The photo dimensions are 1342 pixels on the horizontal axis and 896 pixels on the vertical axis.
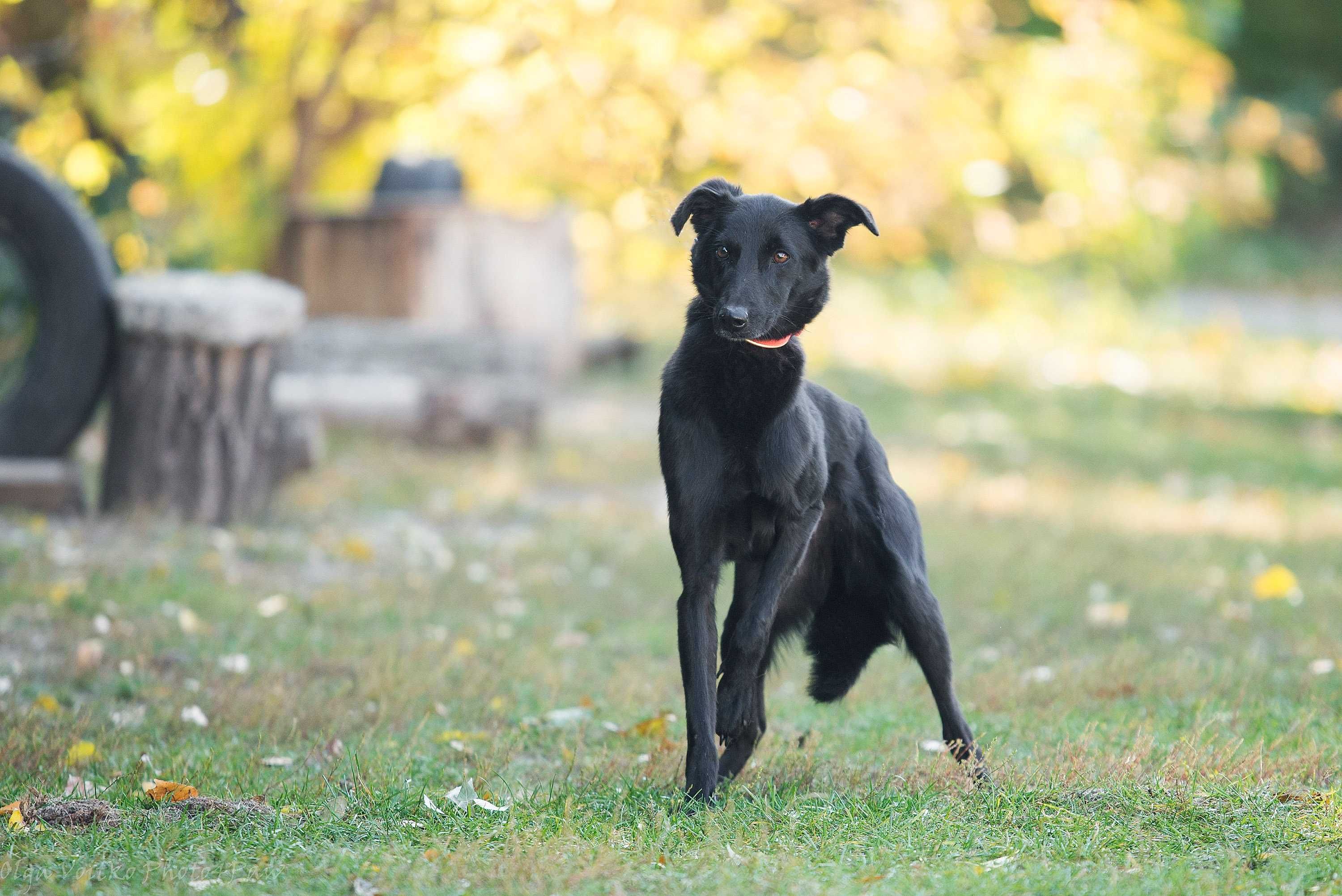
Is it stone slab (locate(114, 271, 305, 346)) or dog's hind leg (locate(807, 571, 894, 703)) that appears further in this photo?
stone slab (locate(114, 271, 305, 346))

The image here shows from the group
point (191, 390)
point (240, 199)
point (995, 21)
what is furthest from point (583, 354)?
point (191, 390)

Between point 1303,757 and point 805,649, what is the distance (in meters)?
1.28

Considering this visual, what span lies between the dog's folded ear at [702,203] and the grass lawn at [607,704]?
132 cm

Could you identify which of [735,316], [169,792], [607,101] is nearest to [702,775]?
[735,316]

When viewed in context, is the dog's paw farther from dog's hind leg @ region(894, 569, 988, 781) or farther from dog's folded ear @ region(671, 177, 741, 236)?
dog's folded ear @ region(671, 177, 741, 236)

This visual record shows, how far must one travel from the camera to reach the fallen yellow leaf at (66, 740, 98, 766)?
3475 millimetres

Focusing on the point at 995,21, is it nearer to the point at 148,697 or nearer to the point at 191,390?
the point at 191,390

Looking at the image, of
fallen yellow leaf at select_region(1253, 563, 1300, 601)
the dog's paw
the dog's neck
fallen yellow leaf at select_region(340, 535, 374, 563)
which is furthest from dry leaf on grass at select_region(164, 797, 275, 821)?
fallen yellow leaf at select_region(1253, 563, 1300, 601)

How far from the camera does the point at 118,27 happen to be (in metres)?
8.80

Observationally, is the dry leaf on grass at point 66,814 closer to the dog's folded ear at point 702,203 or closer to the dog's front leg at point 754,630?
the dog's front leg at point 754,630

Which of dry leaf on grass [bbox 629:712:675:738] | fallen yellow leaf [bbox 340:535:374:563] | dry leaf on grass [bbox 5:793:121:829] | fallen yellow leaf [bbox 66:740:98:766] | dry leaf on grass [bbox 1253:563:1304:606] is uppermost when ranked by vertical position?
dry leaf on grass [bbox 1253:563:1304:606]

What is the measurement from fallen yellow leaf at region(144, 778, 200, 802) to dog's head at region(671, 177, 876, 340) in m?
1.58

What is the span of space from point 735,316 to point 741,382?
0.68ft

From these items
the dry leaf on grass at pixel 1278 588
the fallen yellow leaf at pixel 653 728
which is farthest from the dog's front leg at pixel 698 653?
the dry leaf on grass at pixel 1278 588
